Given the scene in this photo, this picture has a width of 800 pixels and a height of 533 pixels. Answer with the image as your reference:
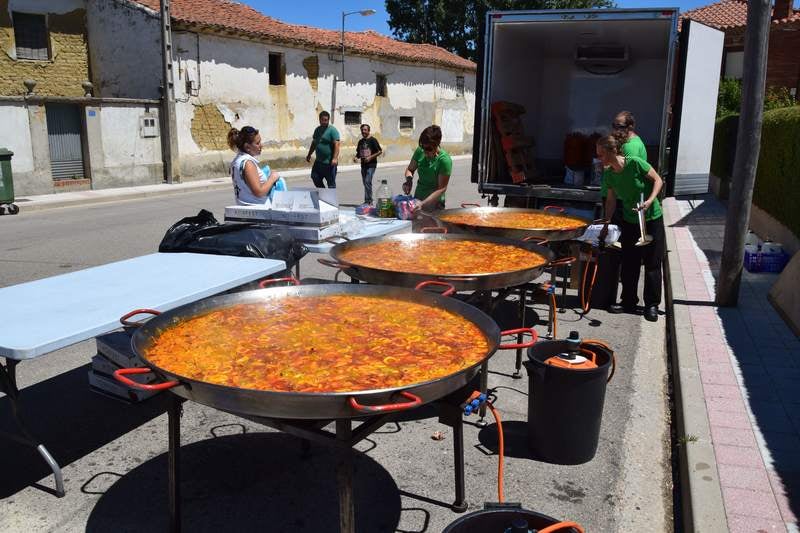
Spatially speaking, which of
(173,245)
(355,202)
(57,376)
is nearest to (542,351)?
(173,245)

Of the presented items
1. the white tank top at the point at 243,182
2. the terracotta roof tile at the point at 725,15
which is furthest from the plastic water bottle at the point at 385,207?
the terracotta roof tile at the point at 725,15

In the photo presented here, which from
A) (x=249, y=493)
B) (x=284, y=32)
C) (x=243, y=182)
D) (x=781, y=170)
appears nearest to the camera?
(x=249, y=493)

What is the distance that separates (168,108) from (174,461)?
1901 cm

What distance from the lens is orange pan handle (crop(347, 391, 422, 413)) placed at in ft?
7.40

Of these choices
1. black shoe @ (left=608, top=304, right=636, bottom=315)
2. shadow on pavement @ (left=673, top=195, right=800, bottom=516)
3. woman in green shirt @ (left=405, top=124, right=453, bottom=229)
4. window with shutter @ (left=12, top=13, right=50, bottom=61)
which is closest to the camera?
shadow on pavement @ (left=673, top=195, right=800, bottom=516)

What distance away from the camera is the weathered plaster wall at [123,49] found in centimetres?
2091

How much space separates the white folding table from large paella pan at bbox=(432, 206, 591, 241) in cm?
184

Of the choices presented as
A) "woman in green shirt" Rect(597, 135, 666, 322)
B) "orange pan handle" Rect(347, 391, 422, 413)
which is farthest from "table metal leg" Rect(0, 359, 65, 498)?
"woman in green shirt" Rect(597, 135, 666, 322)

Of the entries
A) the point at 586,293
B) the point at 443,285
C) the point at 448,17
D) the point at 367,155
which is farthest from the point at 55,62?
the point at 448,17

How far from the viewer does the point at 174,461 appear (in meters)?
3.13

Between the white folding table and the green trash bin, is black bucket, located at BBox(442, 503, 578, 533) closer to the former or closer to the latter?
the white folding table

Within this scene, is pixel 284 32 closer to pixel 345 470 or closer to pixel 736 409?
pixel 736 409

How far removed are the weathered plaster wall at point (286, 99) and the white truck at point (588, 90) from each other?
1349 cm

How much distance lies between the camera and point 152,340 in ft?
9.66
